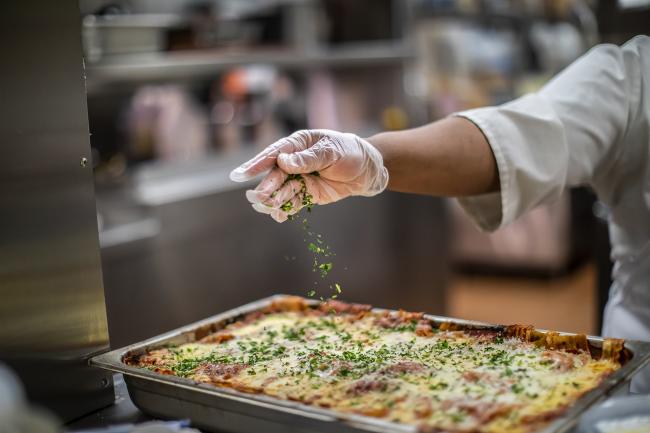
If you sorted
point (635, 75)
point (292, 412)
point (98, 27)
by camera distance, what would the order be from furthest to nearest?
1. point (98, 27)
2. point (635, 75)
3. point (292, 412)


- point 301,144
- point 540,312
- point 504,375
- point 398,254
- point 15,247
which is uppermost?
point 301,144

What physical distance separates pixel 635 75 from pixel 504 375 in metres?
0.90

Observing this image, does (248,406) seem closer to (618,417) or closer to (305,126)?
(618,417)

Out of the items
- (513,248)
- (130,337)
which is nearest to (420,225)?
(513,248)

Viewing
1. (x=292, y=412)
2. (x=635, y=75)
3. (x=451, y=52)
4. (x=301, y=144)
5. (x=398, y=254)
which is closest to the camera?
(x=292, y=412)

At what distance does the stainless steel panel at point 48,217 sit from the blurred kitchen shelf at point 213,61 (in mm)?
1617

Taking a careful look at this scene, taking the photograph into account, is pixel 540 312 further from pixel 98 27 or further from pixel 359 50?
pixel 98 27

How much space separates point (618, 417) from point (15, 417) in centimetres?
76

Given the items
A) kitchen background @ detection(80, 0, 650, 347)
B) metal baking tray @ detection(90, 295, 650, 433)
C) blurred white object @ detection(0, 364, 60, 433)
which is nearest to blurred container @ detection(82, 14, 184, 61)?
kitchen background @ detection(80, 0, 650, 347)

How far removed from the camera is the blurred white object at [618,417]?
1.03m

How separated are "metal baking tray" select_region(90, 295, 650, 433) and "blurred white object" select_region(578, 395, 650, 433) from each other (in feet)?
0.12

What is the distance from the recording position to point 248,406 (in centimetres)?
118

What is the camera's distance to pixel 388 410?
1.16m

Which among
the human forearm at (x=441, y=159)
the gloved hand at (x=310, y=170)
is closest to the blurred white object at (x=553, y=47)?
the human forearm at (x=441, y=159)
